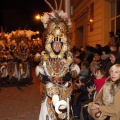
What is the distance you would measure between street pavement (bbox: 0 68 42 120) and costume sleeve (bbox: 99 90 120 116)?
1816 mm

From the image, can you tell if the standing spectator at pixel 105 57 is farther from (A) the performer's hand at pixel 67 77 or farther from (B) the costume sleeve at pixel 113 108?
(B) the costume sleeve at pixel 113 108

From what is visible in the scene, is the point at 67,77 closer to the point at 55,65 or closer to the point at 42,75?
the point at 55,65

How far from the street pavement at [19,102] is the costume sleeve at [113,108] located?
5.96ft

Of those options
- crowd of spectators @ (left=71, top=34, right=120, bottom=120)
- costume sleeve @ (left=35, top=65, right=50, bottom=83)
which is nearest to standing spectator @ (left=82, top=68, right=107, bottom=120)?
crowd of spectators @ (left=71, top=34, right=120, bottom=120)

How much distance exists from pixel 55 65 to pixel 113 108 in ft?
4.68

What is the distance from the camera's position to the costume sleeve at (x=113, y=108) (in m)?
3.70

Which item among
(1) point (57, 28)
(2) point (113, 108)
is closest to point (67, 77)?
(1) point (57, 28)

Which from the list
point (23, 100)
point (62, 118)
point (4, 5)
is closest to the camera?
point (62, 118)

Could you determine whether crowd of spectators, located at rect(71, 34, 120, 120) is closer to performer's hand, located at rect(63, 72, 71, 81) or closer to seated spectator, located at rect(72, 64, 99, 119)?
seated spectator, located at rect(72, 64, 99, 119)

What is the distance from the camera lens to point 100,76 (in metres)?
5.09

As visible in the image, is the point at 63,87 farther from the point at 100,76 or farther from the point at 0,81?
the point at 0,81

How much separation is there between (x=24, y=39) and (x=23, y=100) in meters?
4.04

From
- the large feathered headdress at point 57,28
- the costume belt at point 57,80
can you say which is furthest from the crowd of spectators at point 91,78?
the large feathered headdress at point 57,28

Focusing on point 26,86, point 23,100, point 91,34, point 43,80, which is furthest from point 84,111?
point 91,34
